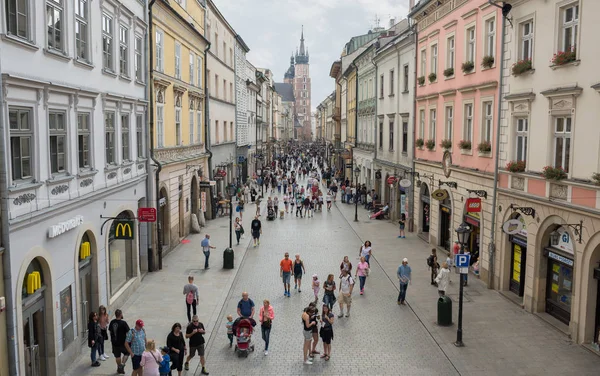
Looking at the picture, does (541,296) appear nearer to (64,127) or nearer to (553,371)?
→ (553,371)

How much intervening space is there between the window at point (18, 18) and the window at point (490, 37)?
1556 centimetres

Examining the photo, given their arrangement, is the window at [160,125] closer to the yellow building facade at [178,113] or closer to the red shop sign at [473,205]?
the yellow building facade at [178,113]

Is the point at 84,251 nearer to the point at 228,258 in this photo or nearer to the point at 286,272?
the point at 286,272

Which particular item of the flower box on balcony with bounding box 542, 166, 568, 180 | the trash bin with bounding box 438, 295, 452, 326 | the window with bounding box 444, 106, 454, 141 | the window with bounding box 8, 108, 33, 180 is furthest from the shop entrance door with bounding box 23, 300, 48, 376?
the window with bounding box 444, 106, 454, 141

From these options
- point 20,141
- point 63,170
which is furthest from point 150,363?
point 63,170

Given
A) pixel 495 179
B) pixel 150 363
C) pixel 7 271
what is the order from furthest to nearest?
1. pixel 495 179
2. pixel 150 363
3. pixel 7 271

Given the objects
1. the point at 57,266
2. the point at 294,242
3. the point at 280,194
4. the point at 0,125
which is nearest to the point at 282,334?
the point at 57,266

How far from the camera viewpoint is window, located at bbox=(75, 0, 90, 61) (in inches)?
559

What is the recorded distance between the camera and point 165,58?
2514cm

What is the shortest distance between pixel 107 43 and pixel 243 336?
9.77m

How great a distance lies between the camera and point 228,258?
23125mm

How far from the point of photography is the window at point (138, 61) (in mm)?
20578

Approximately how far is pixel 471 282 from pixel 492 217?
2793mm

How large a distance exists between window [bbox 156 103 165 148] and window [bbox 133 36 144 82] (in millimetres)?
2644
